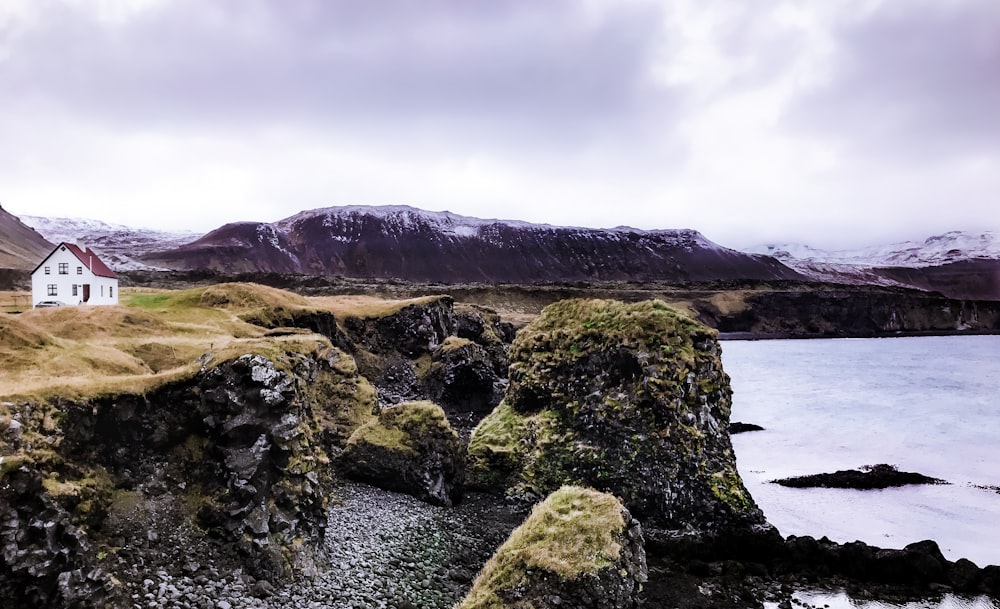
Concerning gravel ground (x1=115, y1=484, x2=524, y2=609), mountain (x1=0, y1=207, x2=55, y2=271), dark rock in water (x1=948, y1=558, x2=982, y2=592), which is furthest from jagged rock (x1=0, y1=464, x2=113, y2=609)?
mountain (x1=0, y1=207, x2=55, y2=271)

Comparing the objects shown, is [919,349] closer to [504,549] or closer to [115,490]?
[504,549]

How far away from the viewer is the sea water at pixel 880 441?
1164 inches

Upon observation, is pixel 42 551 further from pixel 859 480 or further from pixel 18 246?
pixel 18 246

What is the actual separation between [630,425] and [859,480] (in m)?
19.8

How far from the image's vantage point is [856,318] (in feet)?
494

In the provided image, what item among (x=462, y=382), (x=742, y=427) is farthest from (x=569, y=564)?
(x=742, y=427)

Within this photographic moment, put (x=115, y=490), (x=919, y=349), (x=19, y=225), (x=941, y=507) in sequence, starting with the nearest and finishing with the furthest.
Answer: (x=115, y=490), (x=941, y=507), (x=919, y=349), (x=19, y=225)

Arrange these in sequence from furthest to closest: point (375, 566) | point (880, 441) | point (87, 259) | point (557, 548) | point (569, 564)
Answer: point (880, 441), point (87, 259), point (375, 566), point (557, 548), point (569, 564)

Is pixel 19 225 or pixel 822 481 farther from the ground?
pixel 19 225

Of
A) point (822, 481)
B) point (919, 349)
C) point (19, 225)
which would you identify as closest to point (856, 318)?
point (919, 349)

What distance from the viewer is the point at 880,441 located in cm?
4703

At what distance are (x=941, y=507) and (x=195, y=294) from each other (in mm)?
55364

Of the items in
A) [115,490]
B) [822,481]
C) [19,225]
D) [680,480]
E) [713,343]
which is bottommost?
[822,481]

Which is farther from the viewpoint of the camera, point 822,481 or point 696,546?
point 822,481
